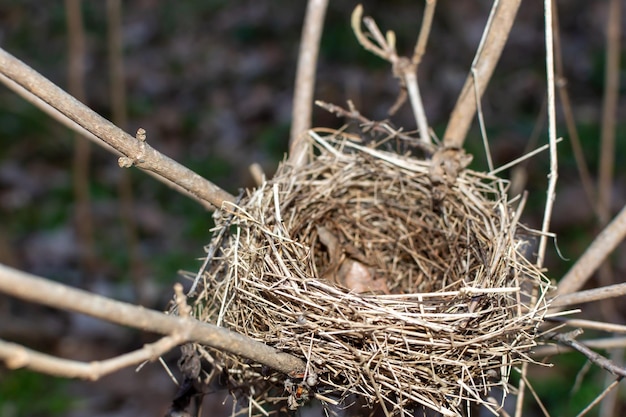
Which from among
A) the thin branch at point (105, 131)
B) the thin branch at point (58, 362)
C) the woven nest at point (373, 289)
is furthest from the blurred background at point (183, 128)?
the thin branch at point (58, 362)

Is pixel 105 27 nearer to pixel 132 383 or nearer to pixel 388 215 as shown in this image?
pixel 132 383

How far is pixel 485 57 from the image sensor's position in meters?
1.91

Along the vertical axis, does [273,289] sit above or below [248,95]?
below

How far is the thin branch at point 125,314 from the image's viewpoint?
85cm

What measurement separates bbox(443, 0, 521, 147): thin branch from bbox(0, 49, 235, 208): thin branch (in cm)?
71

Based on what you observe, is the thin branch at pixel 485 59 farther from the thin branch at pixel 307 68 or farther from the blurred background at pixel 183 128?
the blurred background at pixel 183 128

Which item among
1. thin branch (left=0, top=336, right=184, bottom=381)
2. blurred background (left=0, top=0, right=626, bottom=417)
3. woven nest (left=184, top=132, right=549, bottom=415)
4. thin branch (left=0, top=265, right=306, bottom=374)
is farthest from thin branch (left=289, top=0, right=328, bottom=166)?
blurred background (left=0, top=0, right=626, bottom=417)

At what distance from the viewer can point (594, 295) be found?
1604 millimetres

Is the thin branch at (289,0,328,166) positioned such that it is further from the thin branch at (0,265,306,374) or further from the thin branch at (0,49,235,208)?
the thin branch at (0,265,306,374)

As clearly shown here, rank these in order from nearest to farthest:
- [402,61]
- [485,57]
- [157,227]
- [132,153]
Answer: [132,153] < [485,57] < [402,61] < [157,227]

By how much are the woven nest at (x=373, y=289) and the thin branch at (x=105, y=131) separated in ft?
0.33

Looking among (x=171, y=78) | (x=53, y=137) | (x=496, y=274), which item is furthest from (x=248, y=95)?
(x=496, y=274)

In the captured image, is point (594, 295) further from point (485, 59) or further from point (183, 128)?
point (183, 128)

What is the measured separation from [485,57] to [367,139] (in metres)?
0.41
